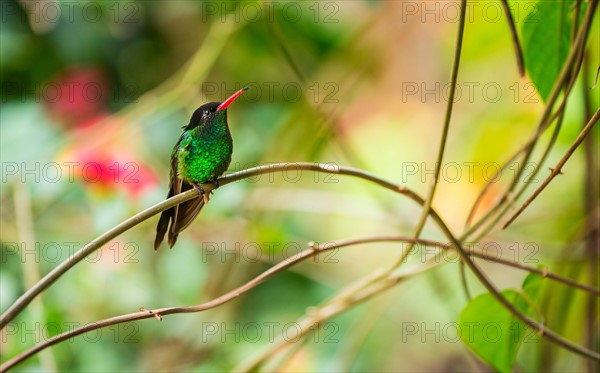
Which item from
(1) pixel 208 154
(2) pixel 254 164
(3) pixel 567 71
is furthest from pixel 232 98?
(2) pixel 254 164

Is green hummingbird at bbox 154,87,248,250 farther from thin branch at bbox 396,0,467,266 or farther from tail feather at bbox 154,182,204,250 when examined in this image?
thin branch at bbox 396,0,467,266

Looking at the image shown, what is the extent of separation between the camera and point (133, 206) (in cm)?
296

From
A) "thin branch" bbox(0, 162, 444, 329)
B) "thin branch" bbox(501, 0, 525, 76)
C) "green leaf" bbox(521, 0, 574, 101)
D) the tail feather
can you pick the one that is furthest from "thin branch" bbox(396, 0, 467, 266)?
the tail feather

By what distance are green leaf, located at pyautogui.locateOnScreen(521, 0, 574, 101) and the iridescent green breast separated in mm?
837

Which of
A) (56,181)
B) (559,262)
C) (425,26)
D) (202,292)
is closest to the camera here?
(559,262)

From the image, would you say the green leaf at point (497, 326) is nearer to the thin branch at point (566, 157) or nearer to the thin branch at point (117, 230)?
the thin branch at point (566, 157)

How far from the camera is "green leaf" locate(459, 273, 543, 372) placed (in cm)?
182

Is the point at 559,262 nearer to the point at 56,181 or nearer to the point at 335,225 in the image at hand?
the point at 335,225

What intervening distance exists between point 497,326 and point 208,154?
3.02 feet

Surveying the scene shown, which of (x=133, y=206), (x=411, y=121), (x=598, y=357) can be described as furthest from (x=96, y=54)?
(x=598, y=357)

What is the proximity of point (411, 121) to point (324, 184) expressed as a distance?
742 millimetres

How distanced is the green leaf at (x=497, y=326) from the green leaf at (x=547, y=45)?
A: 0.51m

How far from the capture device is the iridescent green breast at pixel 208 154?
6.59 feet

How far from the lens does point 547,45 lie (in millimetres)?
1823
